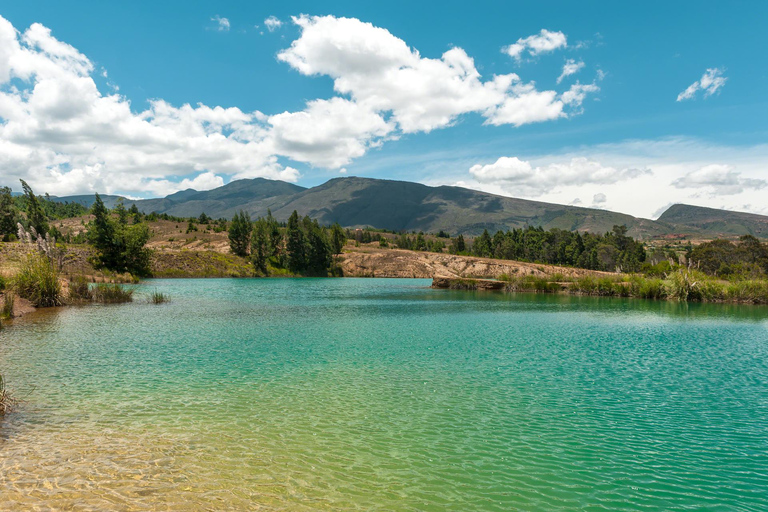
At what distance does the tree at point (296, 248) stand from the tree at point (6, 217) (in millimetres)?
55644

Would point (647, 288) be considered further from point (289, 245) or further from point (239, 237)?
point (239, 237)

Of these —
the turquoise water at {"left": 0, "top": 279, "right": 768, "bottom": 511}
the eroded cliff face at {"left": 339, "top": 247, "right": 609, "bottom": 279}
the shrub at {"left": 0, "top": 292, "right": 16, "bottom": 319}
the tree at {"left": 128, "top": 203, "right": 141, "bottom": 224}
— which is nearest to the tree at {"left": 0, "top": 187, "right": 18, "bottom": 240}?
the tree at {"left": 128, "top": 203, "right": 141, "bottom": 224}

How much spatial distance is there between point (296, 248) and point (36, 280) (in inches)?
3232

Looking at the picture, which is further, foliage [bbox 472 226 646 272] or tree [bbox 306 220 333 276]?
foliage [bbox 472 226 646 272]

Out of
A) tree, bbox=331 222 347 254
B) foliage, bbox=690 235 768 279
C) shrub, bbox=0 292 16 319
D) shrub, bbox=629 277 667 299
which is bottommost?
shrub, bbox=629 277 667 299

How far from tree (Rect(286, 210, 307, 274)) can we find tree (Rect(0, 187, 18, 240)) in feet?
183

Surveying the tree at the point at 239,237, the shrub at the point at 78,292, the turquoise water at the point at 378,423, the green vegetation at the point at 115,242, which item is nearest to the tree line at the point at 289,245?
the tree at the point at 239,237

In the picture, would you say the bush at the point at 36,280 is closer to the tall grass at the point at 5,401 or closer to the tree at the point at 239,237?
the tall grass at the point at 5,401

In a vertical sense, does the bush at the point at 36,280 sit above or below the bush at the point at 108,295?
above

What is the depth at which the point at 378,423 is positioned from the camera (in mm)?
11039

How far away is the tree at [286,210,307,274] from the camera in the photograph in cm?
11381

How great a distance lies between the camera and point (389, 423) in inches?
435

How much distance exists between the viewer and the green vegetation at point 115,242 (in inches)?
2682

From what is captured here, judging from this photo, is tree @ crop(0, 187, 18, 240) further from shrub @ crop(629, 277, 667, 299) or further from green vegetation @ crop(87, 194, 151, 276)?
shrub @ crop(629, 277, 667, 299)
